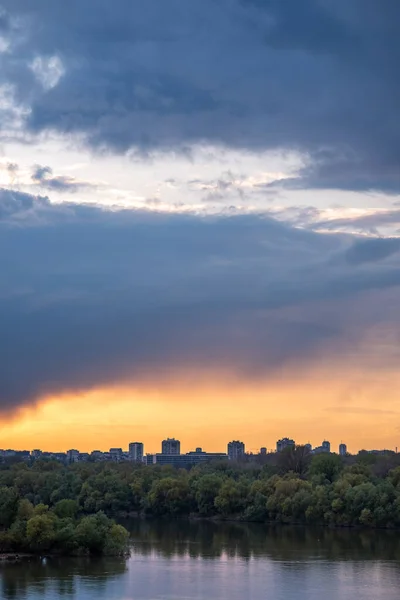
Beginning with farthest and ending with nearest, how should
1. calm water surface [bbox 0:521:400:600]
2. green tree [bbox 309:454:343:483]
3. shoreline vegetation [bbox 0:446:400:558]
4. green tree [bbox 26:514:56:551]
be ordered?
1. green tree [bbox 309:454:343:483]
2. shoreline vegetation [bbox 0:446:400:558]
3. green tree [bbox 26:514:56:551]
4. calm water surface [bbox 0:521:400:600]

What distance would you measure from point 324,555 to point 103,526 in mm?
13357

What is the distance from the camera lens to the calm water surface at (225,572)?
42.5 m

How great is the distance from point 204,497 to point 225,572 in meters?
40.1

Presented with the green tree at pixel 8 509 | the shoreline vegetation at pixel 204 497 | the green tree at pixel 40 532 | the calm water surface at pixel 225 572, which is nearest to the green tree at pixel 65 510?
the shoreline vegetation at pixel 204 497

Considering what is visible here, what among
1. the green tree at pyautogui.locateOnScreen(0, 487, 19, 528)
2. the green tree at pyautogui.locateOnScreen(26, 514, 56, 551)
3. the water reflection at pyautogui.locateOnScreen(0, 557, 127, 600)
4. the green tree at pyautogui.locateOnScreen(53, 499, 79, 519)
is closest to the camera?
the water reflection at pyautogui.locateOnScreen(0, 557, 127, 600)

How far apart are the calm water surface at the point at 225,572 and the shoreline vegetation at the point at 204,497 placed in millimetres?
2491

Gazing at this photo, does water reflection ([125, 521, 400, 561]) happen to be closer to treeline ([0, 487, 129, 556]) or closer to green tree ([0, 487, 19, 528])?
treeline ([0, 487, 129, 556])

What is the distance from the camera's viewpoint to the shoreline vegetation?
52.6 meters

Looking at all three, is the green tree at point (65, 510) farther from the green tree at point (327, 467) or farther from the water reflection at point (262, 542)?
the green tree at point (327, 467)

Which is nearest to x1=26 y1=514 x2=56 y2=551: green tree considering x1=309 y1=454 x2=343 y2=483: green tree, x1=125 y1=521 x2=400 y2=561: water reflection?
x1=125 y1=521 x2=400 y2=561: water reflection

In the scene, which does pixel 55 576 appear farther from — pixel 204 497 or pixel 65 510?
pixel 204 497

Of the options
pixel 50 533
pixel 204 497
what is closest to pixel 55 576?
pixel 50 533

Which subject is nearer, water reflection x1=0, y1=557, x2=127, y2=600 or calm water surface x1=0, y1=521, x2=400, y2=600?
water reflection x1=0, y1=557, x2=127, y2=600

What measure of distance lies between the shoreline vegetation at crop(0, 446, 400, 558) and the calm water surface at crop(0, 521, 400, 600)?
2491 mm
